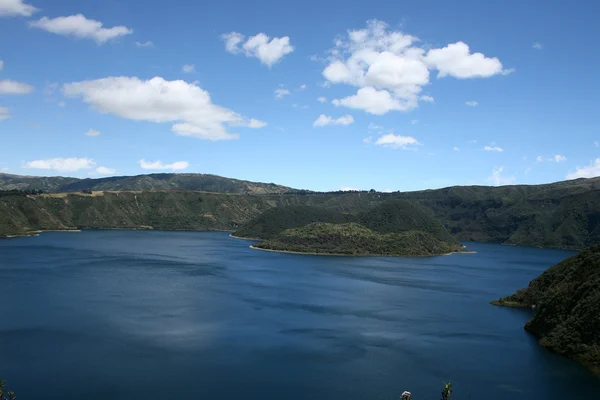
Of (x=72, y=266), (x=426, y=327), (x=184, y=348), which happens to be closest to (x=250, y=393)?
(x=184, y=348)

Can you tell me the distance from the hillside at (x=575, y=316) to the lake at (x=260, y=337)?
196cm

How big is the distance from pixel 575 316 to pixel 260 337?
4103 cm

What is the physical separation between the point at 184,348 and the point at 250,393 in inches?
601

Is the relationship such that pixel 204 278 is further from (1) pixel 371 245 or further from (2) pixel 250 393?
(1) pixel 371 245

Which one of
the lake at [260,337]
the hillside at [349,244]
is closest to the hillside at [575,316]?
the lake at [260,337]

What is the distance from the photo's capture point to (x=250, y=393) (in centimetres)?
4991

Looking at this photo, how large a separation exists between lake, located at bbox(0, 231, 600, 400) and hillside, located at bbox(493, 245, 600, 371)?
1962mm

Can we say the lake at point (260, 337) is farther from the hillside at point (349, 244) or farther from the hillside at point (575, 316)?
the hillside at point (349, 244)

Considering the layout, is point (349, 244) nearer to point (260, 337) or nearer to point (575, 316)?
point (260, 337)

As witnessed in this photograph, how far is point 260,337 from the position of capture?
6938cm

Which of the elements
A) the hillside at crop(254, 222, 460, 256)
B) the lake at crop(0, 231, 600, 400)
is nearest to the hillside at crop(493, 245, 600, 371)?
the lake at crop(0, 231, 600, 400)

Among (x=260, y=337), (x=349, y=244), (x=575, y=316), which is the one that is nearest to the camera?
(x=575, y=316)

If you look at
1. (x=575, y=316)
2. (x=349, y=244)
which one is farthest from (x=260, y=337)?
(x=349, y=244)

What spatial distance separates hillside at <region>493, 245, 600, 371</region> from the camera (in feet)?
198
